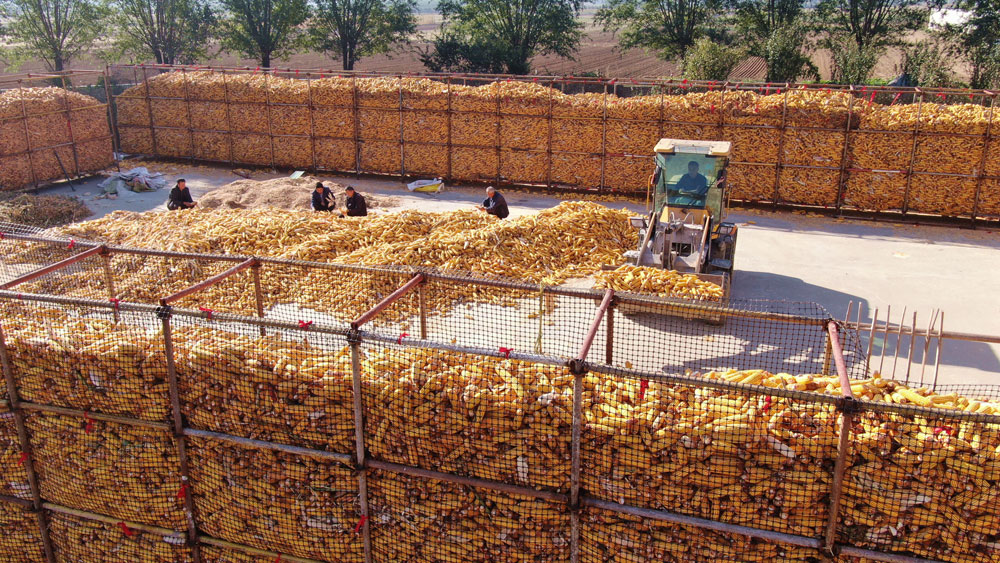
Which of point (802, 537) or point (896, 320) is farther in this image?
point (896, 320)

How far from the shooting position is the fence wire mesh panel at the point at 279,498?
5820mm

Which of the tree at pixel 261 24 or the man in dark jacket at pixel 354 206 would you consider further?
the tree at pixel 261 24

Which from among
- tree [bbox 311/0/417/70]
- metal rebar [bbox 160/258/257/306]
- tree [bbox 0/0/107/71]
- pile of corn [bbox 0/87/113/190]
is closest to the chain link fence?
metal rebar [bbox 160/258/257/306]

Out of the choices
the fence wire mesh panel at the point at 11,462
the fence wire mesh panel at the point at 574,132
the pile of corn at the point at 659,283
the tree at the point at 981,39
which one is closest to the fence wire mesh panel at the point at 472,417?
the fence wire mesh panel at the point at 11,462

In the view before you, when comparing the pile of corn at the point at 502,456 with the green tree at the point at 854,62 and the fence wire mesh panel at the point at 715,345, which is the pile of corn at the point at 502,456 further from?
the green tree at the point at 854,62

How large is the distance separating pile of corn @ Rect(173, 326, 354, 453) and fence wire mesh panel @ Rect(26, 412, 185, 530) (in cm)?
51

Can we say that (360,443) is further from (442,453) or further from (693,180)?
(693,180)

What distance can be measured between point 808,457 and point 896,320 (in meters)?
8.88

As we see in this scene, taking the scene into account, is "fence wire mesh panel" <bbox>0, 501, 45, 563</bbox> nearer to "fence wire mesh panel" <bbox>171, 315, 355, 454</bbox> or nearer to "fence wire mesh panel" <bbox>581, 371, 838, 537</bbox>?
"fence wire mesh panel" <bbox>171, 315, 355, 454</bbox>

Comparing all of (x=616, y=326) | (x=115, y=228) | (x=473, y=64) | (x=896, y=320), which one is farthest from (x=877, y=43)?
(x=115, y=228)

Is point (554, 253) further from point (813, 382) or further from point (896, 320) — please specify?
point (813, 382)

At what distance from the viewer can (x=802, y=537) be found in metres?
4.83

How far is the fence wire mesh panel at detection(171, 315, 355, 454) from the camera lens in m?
5.71

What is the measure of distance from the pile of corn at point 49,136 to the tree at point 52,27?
13.5 metres
